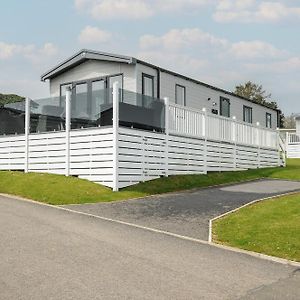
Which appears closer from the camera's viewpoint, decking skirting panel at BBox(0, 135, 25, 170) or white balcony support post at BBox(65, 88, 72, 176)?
white balcony support post at BBox(65, 88, 72, 176)

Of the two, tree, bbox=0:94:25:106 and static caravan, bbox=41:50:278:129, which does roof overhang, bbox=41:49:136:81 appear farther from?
tree, bbox=0:94:25:106

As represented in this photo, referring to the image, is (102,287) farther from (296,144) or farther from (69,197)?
(296,144)

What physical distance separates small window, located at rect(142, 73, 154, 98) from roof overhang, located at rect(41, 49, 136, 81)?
130 cm

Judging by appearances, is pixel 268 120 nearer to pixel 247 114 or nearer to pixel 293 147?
pixel 247 114

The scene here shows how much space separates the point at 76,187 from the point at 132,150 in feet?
8.07

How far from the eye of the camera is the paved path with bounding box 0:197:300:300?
5840 millimetres

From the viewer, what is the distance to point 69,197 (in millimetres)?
13859

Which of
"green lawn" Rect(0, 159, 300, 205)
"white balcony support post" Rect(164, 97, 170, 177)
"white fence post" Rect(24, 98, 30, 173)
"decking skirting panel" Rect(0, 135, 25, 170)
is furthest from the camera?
"decking skirting panel" Rect(0, 135, 25, 170)

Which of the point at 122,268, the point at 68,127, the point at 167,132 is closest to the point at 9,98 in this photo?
the point at 68,127

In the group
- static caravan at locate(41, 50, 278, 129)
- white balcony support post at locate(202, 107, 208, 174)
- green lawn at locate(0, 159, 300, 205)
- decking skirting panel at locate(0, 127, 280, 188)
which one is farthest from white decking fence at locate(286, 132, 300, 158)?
green lawn at locate(0, 159, 300, 205)

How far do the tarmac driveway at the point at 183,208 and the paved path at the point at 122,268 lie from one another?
1.02 metres

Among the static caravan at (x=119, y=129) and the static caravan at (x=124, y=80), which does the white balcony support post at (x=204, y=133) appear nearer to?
the static caravan at (x=119, y=129)

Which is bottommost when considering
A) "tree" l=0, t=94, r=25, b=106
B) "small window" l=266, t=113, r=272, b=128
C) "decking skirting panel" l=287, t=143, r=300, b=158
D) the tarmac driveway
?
the tarmac driveway

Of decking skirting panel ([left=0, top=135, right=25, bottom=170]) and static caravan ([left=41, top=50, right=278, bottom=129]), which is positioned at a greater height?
static caravan ([left=41, top=50, right=278, bottom=129])
